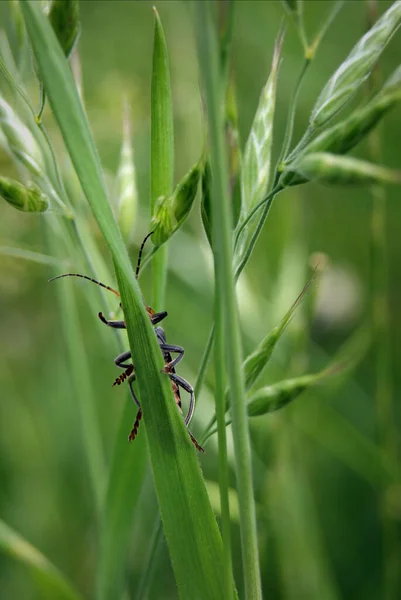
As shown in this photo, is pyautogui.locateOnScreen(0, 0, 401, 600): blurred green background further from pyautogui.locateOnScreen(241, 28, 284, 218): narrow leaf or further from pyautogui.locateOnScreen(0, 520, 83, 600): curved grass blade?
pyautogui.locateOnScreen(241, 28, 284, 218): narrow leaf

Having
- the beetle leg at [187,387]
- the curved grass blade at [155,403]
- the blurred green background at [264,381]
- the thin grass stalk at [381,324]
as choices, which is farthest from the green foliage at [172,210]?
the thin grass stalk at [381,324]

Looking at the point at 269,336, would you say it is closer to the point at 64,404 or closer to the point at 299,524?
the point at 299,524

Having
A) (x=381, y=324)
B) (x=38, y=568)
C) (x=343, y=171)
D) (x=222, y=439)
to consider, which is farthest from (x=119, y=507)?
(x=381, y=324)

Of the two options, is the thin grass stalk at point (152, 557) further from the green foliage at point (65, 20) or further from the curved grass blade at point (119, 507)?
the green foliage at point (65, 20)

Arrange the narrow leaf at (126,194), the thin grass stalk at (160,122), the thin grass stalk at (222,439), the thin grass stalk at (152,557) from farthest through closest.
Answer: the narrow leaf at (126,194), the thin grass stalk at (152,557), the thin grass stalk at (160,122), the thin grass stalk at (222,439)

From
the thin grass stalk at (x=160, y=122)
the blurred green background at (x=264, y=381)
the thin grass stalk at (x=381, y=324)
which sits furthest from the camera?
the blurred green background at (x=264, y=381)

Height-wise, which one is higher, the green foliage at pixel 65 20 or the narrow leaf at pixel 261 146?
the green foliage at pixel 65 20
